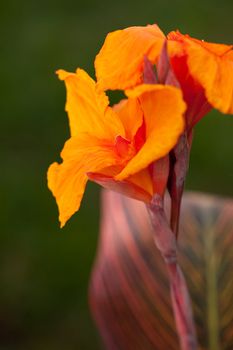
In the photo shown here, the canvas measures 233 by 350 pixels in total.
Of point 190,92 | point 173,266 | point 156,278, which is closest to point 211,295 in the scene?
point 156,278

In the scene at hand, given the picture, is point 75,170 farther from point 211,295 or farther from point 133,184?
point 211,295

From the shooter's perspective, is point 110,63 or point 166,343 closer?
point 110,63

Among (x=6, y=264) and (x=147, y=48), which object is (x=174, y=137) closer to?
(x=147, y=48)

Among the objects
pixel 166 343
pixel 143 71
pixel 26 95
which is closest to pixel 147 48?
pixel 143 71

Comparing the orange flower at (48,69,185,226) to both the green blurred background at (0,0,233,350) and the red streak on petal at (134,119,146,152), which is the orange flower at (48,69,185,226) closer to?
the red streak on petal at (134,119,146,152)

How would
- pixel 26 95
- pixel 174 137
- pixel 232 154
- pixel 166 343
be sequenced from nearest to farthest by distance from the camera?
pixel 174 137 → pixel 166 343 → pixel 232 154 → pixel 26 95

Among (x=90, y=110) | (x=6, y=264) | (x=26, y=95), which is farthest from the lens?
(x=26, y=95)

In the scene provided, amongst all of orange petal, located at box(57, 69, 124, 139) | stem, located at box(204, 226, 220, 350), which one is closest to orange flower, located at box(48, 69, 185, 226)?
orange petal, located at box(57, 69, 124, 139)
